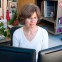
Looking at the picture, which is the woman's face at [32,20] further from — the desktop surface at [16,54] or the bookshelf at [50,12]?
the bookshelf at [50,12]

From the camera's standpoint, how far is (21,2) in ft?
11.2

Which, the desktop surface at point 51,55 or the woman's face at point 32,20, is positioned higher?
the woman's face at point 32,20

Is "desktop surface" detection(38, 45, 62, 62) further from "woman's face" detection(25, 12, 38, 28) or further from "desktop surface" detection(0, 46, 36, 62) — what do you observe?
"woman's face" detection(25, 12, 38, 28)

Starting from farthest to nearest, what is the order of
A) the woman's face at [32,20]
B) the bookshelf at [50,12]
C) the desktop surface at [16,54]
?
the bookshelf at [50,12]
the woman's face at [32,20]
the desktop surface at [16,54]

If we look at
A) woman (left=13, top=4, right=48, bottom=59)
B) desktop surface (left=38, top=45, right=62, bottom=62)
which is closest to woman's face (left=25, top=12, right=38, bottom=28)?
woman (left=13, top=4, right=48, bottom=59)

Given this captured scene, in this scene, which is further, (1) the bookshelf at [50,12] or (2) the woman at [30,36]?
(1) the bookshelf at [50,12]

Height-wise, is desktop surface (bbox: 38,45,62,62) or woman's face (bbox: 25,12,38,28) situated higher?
woman's face (bbox: 25,12,38,28)

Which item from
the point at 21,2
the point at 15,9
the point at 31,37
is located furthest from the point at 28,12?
the point at 21,2

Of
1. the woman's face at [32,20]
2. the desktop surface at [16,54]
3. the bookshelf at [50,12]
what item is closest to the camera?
the desktop surface at [16,54]

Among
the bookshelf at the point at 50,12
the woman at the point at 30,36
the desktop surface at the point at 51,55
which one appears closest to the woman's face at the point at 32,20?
the woman at the point at 30,36

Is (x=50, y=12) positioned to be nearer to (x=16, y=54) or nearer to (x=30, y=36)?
(x=30, y=36)

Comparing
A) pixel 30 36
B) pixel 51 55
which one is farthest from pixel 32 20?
pixel 51 55

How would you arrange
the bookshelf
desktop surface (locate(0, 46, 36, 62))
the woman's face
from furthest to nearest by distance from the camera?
the bookshelf < the woman's face < desktop surface (locate(0, 46, 36, 62))

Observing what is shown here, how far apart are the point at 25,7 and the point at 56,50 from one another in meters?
0.64
